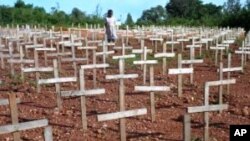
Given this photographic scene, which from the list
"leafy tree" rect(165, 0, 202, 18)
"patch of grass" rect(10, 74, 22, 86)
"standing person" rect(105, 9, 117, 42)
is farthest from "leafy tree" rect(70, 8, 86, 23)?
"patch of grass" rect(10, 74, 22, 86)

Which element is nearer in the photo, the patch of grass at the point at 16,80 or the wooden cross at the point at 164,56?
the patch of grass at the point at 16,80

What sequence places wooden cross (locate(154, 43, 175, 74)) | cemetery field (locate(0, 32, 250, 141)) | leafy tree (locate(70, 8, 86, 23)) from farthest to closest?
1. leafy tree (locate(70, 8, 86, 23))
2. wooden cross (locate(154, 43, 175, 74))
3. cemetery field (locate(0, 32, 250, 141))

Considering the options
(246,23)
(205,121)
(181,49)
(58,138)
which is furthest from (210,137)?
(246,23)

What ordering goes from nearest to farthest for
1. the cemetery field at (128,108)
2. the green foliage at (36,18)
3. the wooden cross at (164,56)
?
the cemetery field at (128,108), the wooden cross at (164,56), the green foliage at (36,18)

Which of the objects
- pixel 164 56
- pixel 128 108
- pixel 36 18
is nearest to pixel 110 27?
pixel 164 56

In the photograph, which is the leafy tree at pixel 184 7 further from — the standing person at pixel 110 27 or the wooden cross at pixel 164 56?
the wooden cross at pixel 164 56

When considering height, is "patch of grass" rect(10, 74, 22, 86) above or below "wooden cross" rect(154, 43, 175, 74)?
below

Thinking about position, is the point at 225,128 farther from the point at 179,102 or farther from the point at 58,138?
the point at 58,138

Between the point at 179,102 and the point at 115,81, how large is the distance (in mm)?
2716

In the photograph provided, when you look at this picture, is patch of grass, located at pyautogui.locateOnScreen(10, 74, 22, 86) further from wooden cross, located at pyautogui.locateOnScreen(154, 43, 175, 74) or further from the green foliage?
the green foliage

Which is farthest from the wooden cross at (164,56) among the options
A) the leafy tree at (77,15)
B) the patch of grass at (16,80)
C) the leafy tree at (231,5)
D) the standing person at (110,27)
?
the leafy tree at (231,5)

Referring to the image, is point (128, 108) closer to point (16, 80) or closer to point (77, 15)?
point (16, 80)

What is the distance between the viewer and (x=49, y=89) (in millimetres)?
10961

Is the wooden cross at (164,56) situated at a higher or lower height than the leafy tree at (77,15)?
lower
